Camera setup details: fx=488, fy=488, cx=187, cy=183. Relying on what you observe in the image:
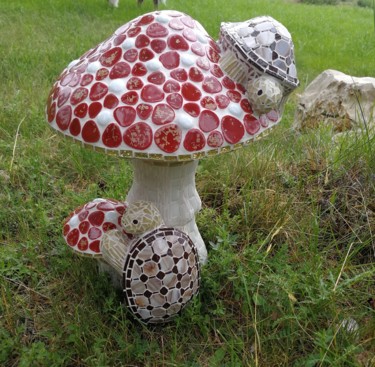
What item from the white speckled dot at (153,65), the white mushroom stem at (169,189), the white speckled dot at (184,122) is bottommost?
the white mushroom stem at (169,189)

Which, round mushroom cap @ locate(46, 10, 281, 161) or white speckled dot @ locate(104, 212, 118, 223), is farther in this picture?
white speckled dot @ locate(104, 212, 118, 223)

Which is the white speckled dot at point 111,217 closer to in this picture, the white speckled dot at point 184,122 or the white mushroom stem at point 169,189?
the white mushroom stem at point 169,189

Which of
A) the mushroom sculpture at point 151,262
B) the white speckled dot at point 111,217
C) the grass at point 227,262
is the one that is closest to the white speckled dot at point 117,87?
the mushroom sculpture at point 151,262

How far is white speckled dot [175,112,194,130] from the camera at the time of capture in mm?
1242

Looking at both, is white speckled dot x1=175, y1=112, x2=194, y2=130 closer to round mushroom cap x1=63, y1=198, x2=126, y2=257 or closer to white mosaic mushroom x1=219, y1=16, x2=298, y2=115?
white mosaic mushroom x1=219, y1=16, x2=298, y2=115

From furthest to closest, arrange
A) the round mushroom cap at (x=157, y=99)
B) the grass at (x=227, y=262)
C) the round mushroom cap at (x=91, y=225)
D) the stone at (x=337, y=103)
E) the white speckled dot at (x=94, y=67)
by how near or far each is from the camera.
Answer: the stone at (x=337, y=103) → the round mushroom cap at (x=91, y=225) → the grass at (x=227, y=262) → the white speckled dot at (x=94, y=67) → the round mushroom cap at (x=157, y=99)

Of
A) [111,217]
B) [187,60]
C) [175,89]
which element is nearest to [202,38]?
[187,60]

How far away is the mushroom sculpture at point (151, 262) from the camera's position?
1419 millimetres

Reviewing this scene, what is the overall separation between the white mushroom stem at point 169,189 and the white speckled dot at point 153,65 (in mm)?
302

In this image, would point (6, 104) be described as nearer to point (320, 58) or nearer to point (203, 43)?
point (203, 43)

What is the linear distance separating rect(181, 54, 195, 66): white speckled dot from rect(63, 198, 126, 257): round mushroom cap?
58 centimetres

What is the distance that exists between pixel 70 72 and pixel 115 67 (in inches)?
6.7

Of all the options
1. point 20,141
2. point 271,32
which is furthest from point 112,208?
point 20,141

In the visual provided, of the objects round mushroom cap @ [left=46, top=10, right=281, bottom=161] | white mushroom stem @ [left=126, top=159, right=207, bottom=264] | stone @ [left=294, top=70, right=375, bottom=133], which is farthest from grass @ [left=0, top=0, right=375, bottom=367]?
round mushroom cap @ [left=46, top=10, right=281, bottom=161]
